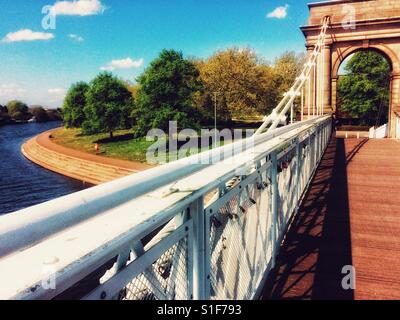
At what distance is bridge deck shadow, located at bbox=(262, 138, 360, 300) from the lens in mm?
2805

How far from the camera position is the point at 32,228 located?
2.59ft

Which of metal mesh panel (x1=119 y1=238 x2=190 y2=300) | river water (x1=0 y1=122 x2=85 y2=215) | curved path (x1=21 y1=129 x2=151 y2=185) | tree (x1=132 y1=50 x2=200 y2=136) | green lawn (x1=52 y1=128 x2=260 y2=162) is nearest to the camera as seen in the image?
metal mesh panel (x1=119 y1=238 x2=190 y2=300)

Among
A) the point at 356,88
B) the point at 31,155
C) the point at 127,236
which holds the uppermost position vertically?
the point at 356,88

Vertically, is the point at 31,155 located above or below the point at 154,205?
below

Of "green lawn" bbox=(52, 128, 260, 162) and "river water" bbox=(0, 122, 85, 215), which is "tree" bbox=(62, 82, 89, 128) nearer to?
"green lawn" bbox=(52, 128, 260, 162)

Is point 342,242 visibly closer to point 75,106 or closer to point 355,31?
point 355,31

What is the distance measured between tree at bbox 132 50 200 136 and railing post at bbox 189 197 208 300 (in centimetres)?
2787

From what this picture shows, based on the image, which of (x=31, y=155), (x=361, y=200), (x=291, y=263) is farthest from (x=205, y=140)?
(x=291, y=263)

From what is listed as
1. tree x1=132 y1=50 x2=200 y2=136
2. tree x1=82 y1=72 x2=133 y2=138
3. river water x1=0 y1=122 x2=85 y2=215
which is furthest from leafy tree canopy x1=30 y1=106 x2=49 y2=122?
tree x1=132 y1=50 x2=200 y2=136

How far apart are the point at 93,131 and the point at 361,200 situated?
114ft

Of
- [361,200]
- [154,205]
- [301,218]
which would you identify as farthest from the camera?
[361,200]

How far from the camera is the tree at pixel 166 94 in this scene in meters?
29.6

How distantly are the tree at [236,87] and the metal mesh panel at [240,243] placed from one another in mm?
31989
